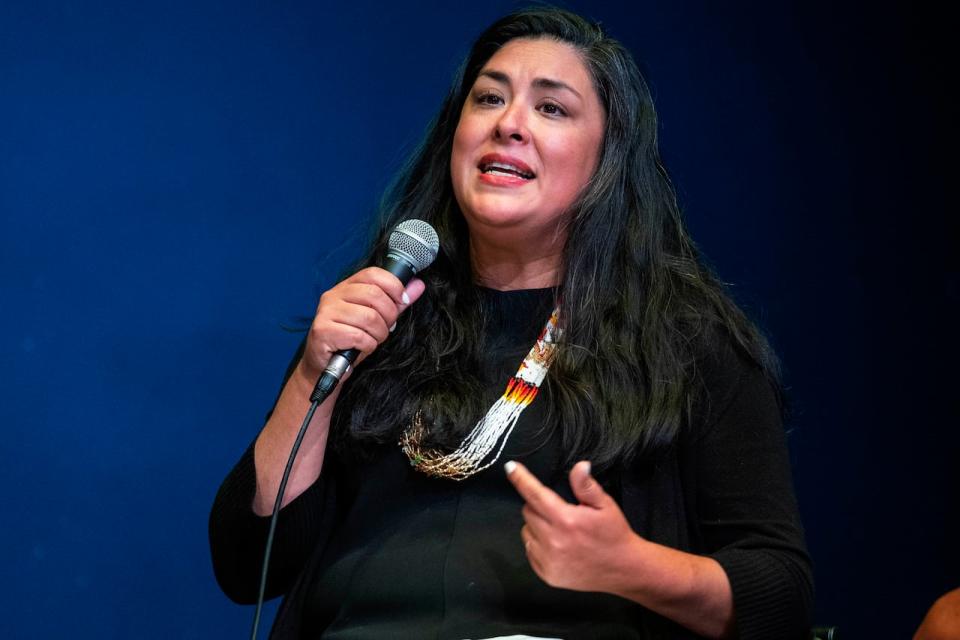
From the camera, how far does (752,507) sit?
1.54 meters

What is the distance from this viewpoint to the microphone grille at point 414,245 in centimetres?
156

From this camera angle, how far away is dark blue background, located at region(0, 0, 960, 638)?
7.22ft

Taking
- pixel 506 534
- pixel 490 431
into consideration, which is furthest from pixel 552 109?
pixel 506 534

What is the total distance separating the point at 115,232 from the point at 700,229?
1103 mm

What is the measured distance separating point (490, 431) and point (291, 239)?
0.86m

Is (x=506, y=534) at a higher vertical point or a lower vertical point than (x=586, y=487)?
lower

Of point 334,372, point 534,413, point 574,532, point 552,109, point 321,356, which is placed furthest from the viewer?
point 552,109

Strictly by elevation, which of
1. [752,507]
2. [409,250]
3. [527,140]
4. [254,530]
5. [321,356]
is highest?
[527,140]

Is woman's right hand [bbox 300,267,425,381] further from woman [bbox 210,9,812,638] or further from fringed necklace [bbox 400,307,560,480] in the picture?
fringed necklace [bbox 400,307,560,480]

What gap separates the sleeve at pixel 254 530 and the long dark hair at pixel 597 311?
116 millimetres

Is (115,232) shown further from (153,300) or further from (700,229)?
(700,229)

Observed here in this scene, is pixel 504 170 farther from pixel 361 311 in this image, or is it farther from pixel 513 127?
pixel 361 311

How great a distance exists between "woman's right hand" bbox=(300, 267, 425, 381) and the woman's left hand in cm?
30

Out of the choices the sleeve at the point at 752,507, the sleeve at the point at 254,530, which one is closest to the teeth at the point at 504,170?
the sleeve at the point at 752,507
